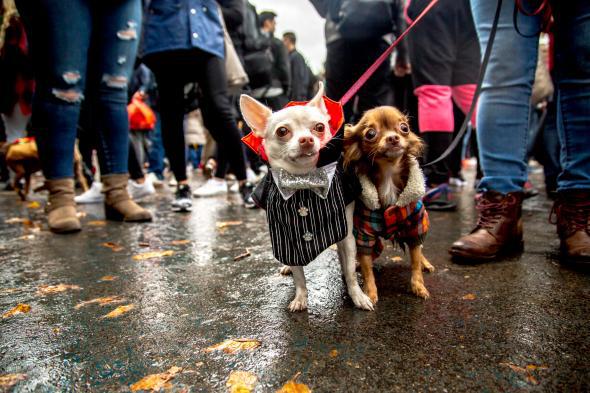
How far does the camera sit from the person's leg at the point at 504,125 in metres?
2.14

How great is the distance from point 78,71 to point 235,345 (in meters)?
2.59

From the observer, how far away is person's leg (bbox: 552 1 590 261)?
1994 mm

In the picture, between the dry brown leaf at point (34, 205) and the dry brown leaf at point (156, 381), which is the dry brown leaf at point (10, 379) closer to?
the dry brown leaf at point (156, 381)

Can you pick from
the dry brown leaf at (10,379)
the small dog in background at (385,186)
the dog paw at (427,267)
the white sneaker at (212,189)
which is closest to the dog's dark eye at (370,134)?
the small dog in background at (385,186)

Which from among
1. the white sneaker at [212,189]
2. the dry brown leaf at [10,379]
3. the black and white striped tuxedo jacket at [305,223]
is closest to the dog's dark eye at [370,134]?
the black and white striped tuxedo jacket at [305,223]

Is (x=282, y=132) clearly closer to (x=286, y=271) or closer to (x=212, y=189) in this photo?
(x=286, y=271)

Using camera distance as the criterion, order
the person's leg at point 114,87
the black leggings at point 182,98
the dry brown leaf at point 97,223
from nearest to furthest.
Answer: the person's leg at point 114,87 → the dry brown leaf at point 97,223 → the black leggings at point 182,98

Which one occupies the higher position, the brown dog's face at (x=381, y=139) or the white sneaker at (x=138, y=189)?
the brown dog's face at (x=381, y=139)

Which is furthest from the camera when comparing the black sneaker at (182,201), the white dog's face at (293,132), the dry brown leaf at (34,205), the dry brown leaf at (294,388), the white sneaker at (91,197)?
the white sneaker at (91,197)

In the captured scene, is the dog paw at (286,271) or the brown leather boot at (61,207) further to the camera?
the brown leather boot at (61,207)

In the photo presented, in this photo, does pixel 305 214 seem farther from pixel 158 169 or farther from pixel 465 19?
pixel 158 169

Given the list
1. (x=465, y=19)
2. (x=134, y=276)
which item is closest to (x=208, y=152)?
(x=465, y=19)

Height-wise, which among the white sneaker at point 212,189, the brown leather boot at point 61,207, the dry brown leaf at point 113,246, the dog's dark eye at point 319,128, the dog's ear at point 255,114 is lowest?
the white sneaker at point 212,189

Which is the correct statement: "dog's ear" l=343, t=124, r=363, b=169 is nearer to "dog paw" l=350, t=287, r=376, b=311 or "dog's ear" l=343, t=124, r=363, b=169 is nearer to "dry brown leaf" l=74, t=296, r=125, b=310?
"dog paw" l=350, t=287, r=376, b=311
